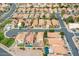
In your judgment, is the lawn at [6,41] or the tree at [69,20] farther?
the tree at [69,20]

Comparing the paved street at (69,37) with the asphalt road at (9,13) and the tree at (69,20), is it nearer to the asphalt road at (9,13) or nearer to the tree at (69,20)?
the tree at (69,20)

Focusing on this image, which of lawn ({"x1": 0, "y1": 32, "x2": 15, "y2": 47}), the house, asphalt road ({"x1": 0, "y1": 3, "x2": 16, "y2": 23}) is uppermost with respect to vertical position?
asphalt road ({"x1": 0, "y1": 3, "x2": 16, "y2": 23})

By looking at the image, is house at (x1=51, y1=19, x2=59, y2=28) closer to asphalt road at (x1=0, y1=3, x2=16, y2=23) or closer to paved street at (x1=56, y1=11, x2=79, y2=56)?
paved street at (x1=56, y1=11, x2=79, y2=56)

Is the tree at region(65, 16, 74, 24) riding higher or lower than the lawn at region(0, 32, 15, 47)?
higher

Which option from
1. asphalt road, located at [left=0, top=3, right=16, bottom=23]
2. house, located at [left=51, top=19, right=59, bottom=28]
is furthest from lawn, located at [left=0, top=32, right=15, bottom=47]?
house, located at [left=51, top=19, right=59, bottom=28]

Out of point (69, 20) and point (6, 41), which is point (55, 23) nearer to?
point (69, 20)

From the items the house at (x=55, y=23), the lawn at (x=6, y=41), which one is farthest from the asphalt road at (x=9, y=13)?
the house at (x=55, y=23)

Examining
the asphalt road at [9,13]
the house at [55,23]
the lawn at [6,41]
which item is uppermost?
the asphalt road at [9,13]

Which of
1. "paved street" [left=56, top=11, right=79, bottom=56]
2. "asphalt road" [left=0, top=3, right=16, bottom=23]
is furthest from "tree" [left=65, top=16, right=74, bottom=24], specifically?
"asphalt road" [left=0, top=3, right=16, bottom=23]

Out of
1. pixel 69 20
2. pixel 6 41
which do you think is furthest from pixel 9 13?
pixel 69 20

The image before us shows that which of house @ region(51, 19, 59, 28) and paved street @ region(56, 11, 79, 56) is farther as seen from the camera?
house @ region(51, 19, 59, 28)

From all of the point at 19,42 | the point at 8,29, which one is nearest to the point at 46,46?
the point at 19,42
